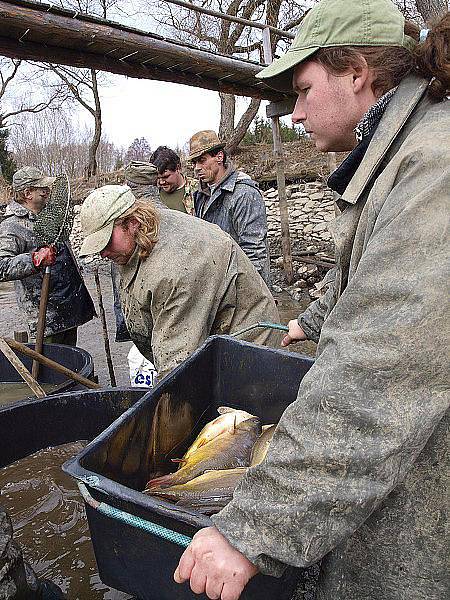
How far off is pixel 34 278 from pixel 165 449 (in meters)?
3.59

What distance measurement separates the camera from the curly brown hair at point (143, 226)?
3197 mm

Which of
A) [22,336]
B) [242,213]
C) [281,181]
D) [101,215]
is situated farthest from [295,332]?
[281,181]

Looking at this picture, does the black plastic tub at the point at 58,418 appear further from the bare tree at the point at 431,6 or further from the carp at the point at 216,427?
the bare tree at the point at 431,6

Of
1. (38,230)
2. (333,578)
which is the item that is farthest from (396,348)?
(38,230)

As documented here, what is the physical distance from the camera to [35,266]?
203 inches

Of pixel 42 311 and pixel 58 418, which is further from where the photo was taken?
pixel 42 311

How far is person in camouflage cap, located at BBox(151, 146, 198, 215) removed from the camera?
6.30 metres

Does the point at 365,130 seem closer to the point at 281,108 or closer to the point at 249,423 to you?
the point at 249,423

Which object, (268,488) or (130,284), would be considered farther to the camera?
(130,284)

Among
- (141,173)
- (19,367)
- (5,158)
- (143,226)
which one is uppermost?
(5,158)

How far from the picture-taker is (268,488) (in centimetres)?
126

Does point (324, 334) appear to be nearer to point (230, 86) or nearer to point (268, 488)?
point (268, 488)

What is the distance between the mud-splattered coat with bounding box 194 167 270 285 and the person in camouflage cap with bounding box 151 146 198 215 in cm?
102

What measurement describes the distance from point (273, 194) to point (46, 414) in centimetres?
1201
